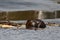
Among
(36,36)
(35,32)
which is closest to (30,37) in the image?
(36,36)

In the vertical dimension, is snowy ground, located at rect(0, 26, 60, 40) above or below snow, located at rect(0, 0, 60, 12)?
below

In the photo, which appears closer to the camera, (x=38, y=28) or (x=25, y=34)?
(x=25, y=34)

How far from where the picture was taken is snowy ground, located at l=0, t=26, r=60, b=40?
459cm

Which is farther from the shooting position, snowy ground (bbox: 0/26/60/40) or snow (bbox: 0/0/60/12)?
snow (bbox: 0/0/60/12)

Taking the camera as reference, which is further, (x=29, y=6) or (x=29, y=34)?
(x=29, y=6)

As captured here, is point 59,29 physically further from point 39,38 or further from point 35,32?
point 39,38

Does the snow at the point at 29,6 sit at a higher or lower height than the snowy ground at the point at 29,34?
higher

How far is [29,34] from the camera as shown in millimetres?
4883

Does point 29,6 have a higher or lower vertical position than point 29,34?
higher

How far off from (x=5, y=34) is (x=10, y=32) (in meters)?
0.23

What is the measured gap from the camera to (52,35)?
482 cm

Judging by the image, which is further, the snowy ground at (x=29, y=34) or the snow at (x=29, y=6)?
the snow at (x=29, y=6)

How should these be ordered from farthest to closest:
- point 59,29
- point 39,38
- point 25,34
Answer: point 59,29 → point 25,34 → point 39,38

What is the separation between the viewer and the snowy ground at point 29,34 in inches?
181
